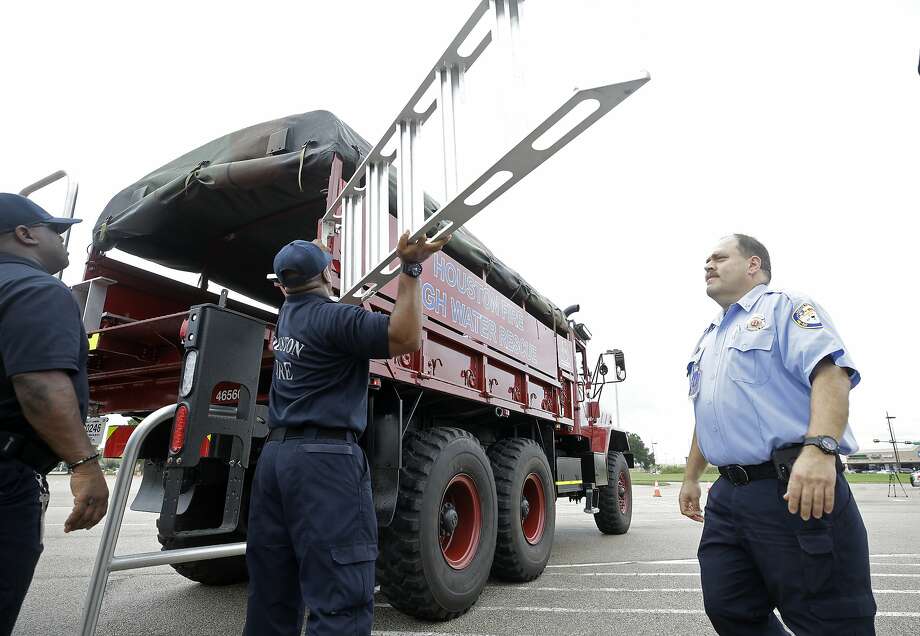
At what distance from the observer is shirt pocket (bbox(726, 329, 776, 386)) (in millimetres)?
2035

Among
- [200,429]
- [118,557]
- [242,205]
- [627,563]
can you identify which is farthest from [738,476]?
[627,563]

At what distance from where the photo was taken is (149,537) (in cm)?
771

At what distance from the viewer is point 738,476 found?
6.49 ft

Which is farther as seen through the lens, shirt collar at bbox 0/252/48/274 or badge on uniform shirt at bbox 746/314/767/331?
badge on uniform shirt at bbox 746/314/767/331

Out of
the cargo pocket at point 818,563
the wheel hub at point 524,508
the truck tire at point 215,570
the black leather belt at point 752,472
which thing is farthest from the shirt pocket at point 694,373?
the truck tire at point 215,570

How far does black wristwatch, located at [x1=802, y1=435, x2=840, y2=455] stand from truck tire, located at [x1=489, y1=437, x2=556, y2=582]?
10.3ft

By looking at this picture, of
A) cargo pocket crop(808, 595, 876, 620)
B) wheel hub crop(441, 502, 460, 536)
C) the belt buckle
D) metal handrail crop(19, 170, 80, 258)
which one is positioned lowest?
cargo pocket crop(808, 595, 876, 620)

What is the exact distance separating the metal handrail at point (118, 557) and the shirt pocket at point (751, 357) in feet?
7.03

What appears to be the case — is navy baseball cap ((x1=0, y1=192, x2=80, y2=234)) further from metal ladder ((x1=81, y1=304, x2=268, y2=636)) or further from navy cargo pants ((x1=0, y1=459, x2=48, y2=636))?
navy cargo pants ((x1=0, y1=459, x2=48, y2=636))

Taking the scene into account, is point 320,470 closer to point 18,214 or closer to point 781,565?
point 18,214

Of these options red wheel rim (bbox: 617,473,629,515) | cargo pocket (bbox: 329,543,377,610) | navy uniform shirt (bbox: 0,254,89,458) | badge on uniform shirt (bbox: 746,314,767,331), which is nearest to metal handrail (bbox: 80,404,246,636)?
navy uniform shirt (bbox: 0,254,89,458)

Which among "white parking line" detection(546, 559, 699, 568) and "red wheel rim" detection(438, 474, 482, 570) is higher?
"red wheel rim" detection(438, 474, 482, 570)

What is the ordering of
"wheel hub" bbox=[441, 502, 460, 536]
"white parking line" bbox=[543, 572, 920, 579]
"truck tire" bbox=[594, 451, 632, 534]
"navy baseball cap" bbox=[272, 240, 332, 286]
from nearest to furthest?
1. "navy baseball cap" bbox=[272, 240, 332, 286]
2. "wheel hub" bbox=[441, 502, 460, 536]
3. "white parking line" bbox=[543, 572, 920, 579]
4. "truck tire" bbox=[594, 451, 632, 534]

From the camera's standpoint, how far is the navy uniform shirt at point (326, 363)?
2.14m
